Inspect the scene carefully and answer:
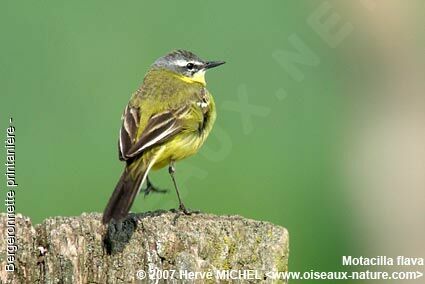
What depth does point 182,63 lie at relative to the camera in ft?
29.2

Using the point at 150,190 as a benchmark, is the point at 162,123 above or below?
above

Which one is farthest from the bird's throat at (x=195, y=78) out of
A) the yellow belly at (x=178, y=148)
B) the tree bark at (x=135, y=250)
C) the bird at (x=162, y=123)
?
the tree bark at (x=135, y=250)

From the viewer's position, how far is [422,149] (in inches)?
409

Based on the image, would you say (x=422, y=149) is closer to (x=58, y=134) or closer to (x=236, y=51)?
(x=236, y=51)

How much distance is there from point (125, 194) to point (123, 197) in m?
0.07

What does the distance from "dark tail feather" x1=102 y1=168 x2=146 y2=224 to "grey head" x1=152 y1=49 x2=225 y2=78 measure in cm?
201

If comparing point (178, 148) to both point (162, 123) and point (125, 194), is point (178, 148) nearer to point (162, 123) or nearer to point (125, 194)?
point (162, 123)

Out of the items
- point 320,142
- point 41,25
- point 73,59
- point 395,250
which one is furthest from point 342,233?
point 41,25

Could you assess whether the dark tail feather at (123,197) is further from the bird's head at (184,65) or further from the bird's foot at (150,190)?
the bird's head at (184,65)

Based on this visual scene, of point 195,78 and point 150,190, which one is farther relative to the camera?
point 195,78

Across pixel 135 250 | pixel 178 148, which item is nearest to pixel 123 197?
pixel 135 250

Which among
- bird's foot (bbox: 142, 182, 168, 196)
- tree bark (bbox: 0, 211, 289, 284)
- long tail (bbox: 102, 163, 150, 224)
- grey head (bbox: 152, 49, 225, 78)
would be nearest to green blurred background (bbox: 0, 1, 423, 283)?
bird's foot (bbox: 142, 182, 168, 196)

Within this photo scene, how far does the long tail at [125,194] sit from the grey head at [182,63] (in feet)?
6.28

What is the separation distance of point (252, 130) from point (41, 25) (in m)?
2.94
